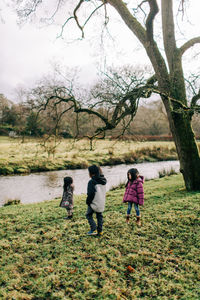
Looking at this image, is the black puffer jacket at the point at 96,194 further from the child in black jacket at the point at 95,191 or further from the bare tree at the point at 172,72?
the bare tree at the point at 172,72

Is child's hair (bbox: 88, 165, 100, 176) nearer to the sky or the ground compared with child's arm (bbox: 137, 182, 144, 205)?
nearer to the sky

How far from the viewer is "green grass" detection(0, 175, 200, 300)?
3180mm

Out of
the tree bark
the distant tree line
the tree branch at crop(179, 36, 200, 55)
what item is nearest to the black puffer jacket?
the distant tree line

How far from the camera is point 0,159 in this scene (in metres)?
20.5

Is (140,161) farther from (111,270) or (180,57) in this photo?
(111,270)

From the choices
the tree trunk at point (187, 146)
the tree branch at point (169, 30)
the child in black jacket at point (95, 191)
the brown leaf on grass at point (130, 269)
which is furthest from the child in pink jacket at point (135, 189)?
the tree branch at point (169, 30)

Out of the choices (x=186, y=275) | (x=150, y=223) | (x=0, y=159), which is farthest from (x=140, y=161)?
(x=186, y=275)

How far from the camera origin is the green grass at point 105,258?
318cm

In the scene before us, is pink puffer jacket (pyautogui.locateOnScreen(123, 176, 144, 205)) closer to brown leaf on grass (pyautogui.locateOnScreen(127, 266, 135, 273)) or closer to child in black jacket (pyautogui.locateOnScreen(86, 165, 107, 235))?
child in black jacket (pyautogui.locateOnScreen(86, 165, 107, 235))

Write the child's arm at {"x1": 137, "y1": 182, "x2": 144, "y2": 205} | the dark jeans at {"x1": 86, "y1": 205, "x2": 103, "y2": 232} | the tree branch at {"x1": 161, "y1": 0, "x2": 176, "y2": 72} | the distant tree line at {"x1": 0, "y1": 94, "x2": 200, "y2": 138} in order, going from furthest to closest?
1. the distant tree line at {"x1": 0, "y1": 94, "x2": 200, "y2": 138}
2. the tree branch at {"x1": 161, "y1": 0, "x2": 176, "y2": 72}
3. the child's arm at {"x1": 137, "y1": 182, "x2": 144, "y2": 205}
4. the dark jeans at {"x1": 86, "y1": 205, "x2": 103, "y2": 232}

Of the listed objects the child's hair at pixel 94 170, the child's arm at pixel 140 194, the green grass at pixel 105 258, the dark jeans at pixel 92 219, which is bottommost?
the green grass at pixel 105 258

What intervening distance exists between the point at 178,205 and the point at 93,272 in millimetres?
4229

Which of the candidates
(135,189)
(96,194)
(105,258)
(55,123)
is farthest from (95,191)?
(55,123)

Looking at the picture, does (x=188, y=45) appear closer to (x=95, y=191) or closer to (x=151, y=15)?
(x=151, y=15)
